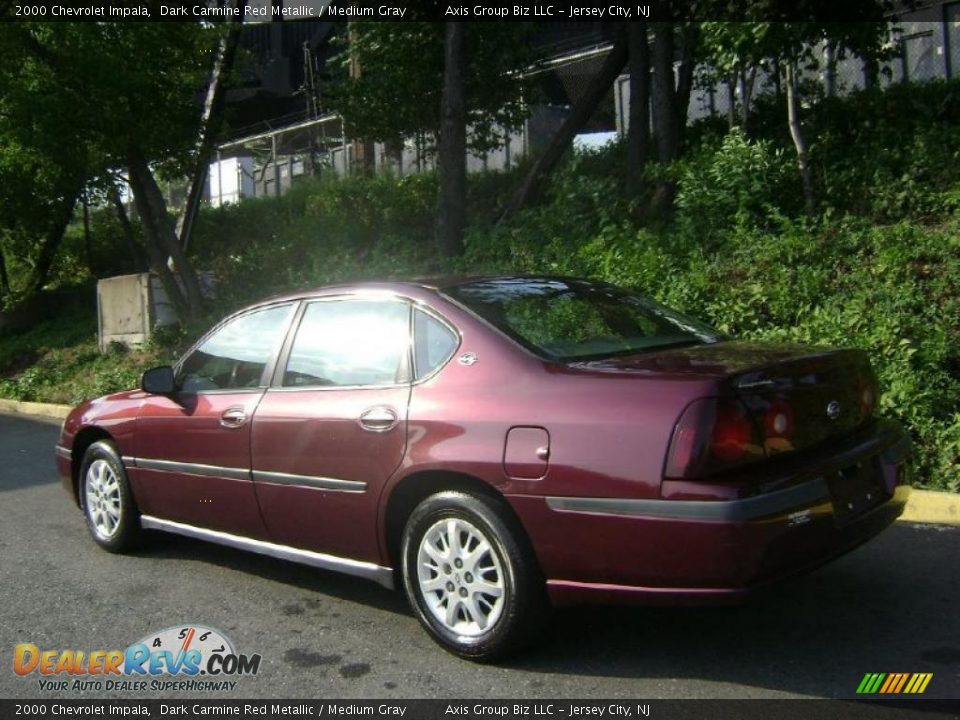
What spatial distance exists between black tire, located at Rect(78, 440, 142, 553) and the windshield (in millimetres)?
2482

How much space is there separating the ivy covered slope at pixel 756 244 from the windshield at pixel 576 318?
2401mm

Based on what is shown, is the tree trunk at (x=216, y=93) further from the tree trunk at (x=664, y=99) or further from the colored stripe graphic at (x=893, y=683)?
the colored stripe graphic at (x=893, y=683)

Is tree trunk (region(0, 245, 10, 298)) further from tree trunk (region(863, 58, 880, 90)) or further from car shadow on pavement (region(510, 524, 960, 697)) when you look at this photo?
car shadow on pavement (region(510, 524, 960, 697))

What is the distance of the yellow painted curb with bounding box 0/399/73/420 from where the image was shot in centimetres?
1368

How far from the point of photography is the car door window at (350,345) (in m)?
4.42

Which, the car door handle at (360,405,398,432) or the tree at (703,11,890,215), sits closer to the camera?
the car door handle at (360,405,398,432)

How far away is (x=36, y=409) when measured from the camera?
1427 cm

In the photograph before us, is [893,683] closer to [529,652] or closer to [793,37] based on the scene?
[529,652]

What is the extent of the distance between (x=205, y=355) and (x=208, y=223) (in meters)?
15.5

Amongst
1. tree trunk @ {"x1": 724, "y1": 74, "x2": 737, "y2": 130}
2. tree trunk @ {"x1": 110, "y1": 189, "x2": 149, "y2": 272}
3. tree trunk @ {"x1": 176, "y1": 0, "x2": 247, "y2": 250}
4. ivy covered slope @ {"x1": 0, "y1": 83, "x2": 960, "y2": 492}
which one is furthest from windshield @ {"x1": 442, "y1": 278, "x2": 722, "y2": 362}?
tree trunk @ {"x1": 110, "y1": 189, "x2": 149, "y2": 272}

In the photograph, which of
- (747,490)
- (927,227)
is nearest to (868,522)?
(747,490)

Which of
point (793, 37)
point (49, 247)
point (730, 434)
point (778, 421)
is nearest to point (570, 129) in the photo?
point (793, 37)

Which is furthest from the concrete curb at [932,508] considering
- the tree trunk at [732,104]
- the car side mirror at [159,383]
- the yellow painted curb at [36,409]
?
the yellow painted curb at [36,409]

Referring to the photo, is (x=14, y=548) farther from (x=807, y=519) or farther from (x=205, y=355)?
(x=807, y=519)
